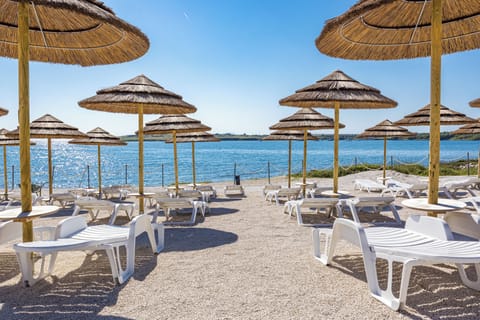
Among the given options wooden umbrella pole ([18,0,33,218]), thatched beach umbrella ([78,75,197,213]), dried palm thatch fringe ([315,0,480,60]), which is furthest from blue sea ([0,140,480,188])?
dried palm thatch fringe ([315,0,480,60])

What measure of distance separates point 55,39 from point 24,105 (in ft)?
5.16

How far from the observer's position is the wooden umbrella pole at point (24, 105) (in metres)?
3.21

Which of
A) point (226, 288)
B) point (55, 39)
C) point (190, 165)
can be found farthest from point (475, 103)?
point (190, 165)

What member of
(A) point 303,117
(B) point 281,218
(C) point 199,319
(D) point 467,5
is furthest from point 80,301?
(A) point 303,117

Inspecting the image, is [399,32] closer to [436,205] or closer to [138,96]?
[436,205]

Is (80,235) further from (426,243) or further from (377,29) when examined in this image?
(377,29)

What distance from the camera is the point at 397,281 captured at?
118 inches

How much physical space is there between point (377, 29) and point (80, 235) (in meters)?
4.31

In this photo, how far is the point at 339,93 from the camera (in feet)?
18.1

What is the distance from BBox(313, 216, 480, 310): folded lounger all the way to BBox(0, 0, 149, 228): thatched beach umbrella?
2.97 metres

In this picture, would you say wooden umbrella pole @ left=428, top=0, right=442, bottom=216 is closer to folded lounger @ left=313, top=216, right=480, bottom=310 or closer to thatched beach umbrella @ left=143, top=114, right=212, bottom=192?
folded lounger @ left=313, top=216, right=480, bottom=310

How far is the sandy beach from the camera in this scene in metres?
2.41

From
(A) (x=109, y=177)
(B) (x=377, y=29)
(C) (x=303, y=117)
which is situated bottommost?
(A) (x=109, y=177)

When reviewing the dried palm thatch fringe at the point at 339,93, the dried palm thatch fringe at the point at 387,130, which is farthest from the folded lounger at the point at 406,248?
the dried palm thatch fringe at the point at 387,130
